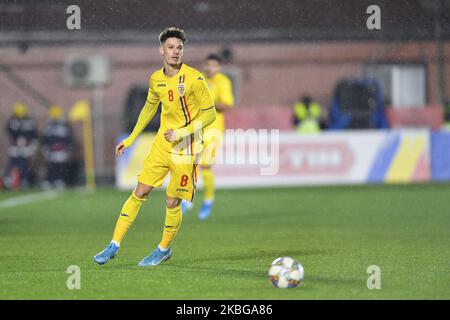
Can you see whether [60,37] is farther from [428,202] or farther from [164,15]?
[428,202]

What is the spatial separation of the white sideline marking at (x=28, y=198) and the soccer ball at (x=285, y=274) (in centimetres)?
1096

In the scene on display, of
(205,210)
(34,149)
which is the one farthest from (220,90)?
(34,149)

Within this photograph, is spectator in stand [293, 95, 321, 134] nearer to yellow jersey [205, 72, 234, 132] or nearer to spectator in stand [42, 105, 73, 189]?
spectator in stand [42, 105, 73, 189]

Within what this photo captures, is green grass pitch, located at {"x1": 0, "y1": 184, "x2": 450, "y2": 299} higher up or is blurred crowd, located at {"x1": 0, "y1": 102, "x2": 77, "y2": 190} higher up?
blurred crowd, located at {"x1": 0, "y1": 102, "x2": 77, "y2": 190}

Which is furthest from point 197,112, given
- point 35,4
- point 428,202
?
point 35,4

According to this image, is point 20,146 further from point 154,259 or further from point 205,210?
point 154,259

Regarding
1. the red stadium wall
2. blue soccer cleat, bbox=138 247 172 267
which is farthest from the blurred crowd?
blue soccer cleat, bbox=138 247 172 267

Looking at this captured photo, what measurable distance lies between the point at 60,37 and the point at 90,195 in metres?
8.57

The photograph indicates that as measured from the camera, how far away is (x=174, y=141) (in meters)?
9.46

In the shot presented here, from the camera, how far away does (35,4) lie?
27.2 meters

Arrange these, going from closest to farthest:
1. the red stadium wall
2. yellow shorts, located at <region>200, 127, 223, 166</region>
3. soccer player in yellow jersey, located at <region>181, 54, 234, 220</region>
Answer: soccer player in yellow jersey, located at <region>181, 54, 234, 220</region>
yellow shorts, located at <region>200, 127, 223, 166</region>
the red stadium wall

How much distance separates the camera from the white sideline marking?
1920 cm

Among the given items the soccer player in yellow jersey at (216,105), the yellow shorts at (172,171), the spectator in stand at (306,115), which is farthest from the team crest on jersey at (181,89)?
the spectator in stand at (306,115)

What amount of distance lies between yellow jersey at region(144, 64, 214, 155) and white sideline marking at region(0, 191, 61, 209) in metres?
9.42
